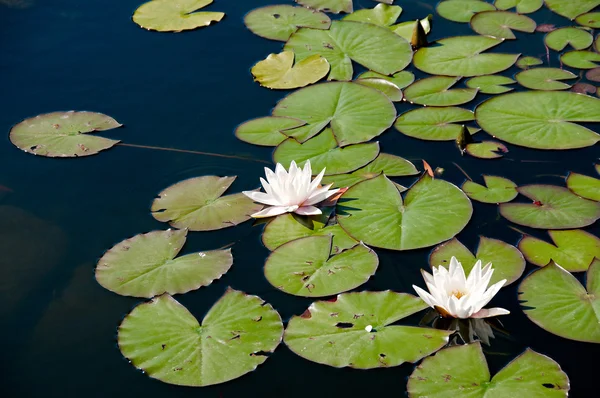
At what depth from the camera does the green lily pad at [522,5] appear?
17.5 ft

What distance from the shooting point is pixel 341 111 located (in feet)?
13.9

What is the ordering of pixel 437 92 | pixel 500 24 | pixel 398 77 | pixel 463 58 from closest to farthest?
pixel 437 92 → pixel 398 77 → pixel 463 58 → pixel 500 24

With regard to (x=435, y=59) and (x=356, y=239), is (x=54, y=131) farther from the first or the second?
(x=435, y=59)

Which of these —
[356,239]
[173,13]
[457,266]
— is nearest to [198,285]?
[356,239]

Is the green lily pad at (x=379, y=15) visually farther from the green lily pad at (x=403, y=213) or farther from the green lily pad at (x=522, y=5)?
the green lily pad at (x=403, y=213)

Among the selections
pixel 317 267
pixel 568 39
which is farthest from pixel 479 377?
pixel 568 39

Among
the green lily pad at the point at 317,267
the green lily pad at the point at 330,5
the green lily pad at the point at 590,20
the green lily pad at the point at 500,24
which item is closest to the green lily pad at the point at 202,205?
the green lily pad at the point at 317,267

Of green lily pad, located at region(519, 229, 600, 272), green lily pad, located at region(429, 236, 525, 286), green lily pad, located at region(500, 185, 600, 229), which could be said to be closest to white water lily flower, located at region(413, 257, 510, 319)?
green lily pad, located at region(429, 236, 525, 286)

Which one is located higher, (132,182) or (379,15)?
(379,15)

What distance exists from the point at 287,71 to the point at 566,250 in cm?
228

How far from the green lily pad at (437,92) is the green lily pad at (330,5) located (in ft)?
3.93

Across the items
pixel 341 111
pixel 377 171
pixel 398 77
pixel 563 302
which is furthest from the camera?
pixel 398 77

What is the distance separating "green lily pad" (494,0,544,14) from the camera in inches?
210

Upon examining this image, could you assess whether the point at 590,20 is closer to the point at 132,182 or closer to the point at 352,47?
the point at 352,47
